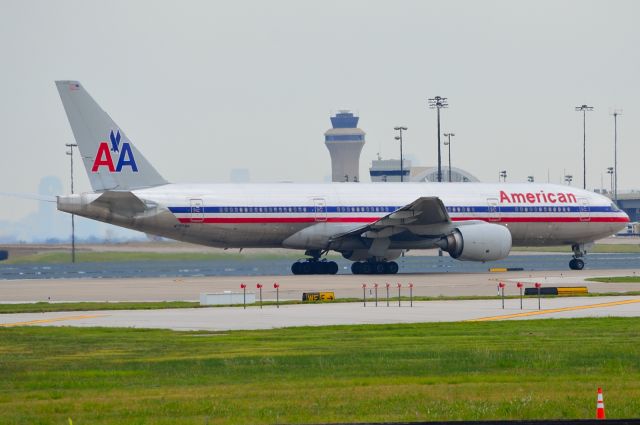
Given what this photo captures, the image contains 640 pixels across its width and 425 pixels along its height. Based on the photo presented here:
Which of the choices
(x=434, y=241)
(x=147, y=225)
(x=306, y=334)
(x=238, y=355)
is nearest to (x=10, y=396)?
(x=238, y=355)

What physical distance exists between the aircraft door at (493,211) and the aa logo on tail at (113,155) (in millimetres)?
18269

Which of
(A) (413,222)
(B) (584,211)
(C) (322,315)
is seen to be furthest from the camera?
(B) (584,211)

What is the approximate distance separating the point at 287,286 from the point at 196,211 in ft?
28.3

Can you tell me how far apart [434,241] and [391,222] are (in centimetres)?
302

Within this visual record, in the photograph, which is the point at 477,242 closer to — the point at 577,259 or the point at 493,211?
the point at 493,211

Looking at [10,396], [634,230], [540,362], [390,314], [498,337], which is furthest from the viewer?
[634,230]

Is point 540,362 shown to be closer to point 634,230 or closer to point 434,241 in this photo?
point 434,241

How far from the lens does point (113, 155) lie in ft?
188

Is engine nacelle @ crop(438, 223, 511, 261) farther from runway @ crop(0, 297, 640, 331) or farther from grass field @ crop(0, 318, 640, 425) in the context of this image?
grass field @ crop(0, 318, 640, 425)

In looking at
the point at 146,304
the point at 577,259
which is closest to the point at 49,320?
the point at 146,304

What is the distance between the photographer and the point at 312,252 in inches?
2472

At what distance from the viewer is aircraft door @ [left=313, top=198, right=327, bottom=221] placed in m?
60.3

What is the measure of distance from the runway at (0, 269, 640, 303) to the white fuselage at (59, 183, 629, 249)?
2463mm

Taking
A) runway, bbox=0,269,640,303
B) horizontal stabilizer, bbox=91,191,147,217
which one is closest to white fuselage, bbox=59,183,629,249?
horizontal stabilizer, bbox=91,191,147,217
